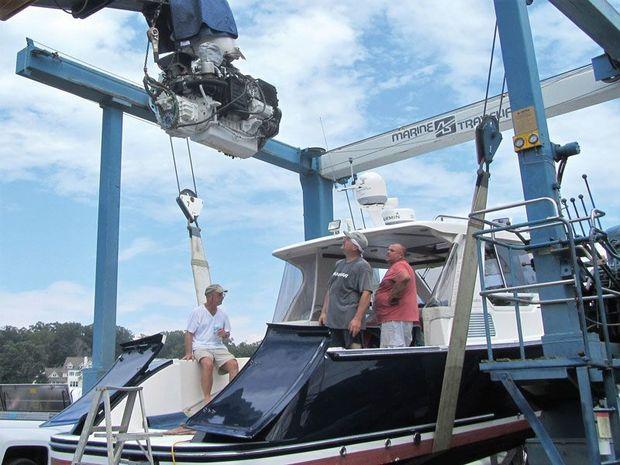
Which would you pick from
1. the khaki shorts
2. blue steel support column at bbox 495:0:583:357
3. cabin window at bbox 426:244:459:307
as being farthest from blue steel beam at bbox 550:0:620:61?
the khaki shorts

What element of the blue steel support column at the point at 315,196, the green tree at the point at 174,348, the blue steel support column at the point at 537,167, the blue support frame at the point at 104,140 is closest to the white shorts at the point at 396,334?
the blue steel support column at the point at 537,167

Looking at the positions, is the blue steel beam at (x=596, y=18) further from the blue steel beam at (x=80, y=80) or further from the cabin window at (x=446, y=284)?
the blue steel beam at (x=80, y=80)

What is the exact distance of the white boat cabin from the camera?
18.2ft

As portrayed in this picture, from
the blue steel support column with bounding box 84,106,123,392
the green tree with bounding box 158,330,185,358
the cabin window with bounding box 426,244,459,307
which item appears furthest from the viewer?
the blue steel support column with bounding box 84,106,123,392

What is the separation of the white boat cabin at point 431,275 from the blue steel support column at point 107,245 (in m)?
3.91

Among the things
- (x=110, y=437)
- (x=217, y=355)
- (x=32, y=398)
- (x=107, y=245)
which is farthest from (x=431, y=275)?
(x=107, y=245)

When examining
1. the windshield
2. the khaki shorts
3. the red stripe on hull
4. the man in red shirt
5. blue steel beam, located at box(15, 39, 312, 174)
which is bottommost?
the red stripe on hull

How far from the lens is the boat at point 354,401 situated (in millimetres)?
3904

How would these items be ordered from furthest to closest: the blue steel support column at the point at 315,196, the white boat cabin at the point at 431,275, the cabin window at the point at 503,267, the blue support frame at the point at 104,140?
1. the blue steel support column at the point at 315,196
2. the blue support frame at the point at 104,140
3. the cabin window at the point at 503,267
4. the white boat cabin at the point at 431,275

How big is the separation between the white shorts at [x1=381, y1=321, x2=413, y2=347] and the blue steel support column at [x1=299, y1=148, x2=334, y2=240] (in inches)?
299

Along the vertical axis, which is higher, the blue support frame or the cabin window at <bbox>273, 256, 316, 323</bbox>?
the blue support frame

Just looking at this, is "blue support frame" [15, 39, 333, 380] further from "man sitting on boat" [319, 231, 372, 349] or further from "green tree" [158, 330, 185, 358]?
"man sitting on boat" [319, 231, 372, 349]

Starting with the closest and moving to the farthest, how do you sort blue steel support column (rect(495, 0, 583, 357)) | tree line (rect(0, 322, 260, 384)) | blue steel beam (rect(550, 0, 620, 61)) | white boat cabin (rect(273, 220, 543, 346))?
blue steel support column (rect(495, 0, 583, 357))
white boat cabin (rect(273, 220, 543, 346))
blue steel beam (rect(550, 0, 620, 61))
tree line (rect(0, 322, 260, 384))

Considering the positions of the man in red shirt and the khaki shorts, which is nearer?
the man in red shirt
